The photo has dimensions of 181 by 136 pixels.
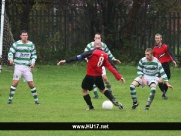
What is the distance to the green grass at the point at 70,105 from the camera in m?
15.6

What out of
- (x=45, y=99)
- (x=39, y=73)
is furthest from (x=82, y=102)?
(x=39, y=73)

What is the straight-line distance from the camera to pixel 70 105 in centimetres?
1967

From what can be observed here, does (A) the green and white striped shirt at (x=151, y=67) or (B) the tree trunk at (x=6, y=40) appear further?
(B) the tree trunk at (x=6, y=40)

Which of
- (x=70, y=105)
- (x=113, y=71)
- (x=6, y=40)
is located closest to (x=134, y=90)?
(x=113, y=71)

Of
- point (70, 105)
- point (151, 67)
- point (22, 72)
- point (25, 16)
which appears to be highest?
point (25, 16)

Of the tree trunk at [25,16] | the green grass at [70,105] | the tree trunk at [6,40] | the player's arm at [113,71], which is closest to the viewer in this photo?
the green grass at [70,105]

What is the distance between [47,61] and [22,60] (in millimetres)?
16316

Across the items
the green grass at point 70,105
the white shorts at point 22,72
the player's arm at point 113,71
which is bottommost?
the green grass at point 70,105

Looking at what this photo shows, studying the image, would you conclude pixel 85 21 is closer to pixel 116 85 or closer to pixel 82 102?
pixel 116 85

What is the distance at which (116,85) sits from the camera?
26.6 m

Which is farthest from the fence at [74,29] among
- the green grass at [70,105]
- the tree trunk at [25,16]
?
the green grass at [70,105]

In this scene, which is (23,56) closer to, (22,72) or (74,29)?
(22,72)

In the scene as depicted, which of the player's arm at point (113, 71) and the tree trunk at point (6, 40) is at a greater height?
the player's arm at point (113, 71)

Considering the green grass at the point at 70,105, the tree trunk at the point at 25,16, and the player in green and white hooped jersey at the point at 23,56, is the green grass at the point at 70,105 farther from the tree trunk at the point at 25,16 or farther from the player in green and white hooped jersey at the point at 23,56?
the tree trunk at the point at 25,16
